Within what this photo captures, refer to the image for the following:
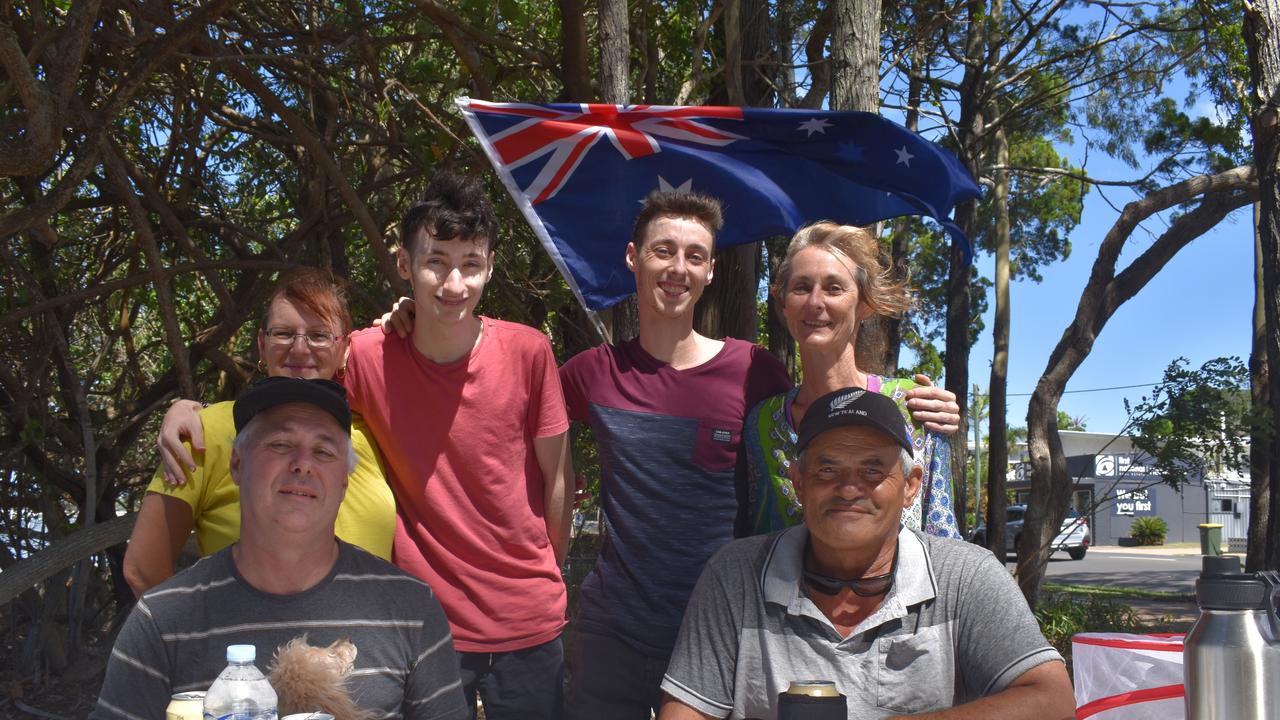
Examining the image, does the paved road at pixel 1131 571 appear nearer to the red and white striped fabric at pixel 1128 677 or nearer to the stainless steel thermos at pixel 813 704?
the red and white striped fabric at pixel 1128 677

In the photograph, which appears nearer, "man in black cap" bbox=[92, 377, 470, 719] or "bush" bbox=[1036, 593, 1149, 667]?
"man in black cap" bbox=[92, 377, 470, 719]

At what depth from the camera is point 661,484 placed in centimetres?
302

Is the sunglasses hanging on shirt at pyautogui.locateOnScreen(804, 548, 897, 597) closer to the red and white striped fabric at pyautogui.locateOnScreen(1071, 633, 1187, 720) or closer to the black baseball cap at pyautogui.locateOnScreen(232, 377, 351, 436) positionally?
the red and white striped fabric at pyautogui.locateOnScreen(1071, 633, 1187, 720)

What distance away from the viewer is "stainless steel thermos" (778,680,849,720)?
1.62 m

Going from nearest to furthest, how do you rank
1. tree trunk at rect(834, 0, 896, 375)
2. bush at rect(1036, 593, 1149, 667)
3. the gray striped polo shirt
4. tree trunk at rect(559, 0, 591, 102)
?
1. the gray striped polo shirt
2. tree trunk at rect(834, 0, 896, 375)
3. tree trunk at rect(559, 0, 591, 102)
4. bush at rect(1036, 593, 1149, 667)

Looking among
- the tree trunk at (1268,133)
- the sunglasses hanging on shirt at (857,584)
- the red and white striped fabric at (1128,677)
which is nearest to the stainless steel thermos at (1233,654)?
the red and white striped fabric at (1128,677)

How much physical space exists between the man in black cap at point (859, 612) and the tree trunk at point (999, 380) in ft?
40.3

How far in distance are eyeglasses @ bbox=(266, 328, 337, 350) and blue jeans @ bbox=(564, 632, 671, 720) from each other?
1079 mm

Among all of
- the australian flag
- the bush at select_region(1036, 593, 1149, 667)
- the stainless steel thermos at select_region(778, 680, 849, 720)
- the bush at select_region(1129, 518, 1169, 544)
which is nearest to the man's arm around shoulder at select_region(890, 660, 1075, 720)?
the stainless steel thermos at select_region(778, 680, 849, 720)

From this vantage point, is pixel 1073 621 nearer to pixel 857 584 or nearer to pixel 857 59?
pixel 857 59

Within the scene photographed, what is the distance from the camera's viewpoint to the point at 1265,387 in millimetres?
13656

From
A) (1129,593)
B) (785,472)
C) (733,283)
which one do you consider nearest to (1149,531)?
(1129,593)

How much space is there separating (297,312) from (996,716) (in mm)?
1970

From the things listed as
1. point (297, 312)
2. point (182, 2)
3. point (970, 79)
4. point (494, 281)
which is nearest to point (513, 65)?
point (494, 281)
